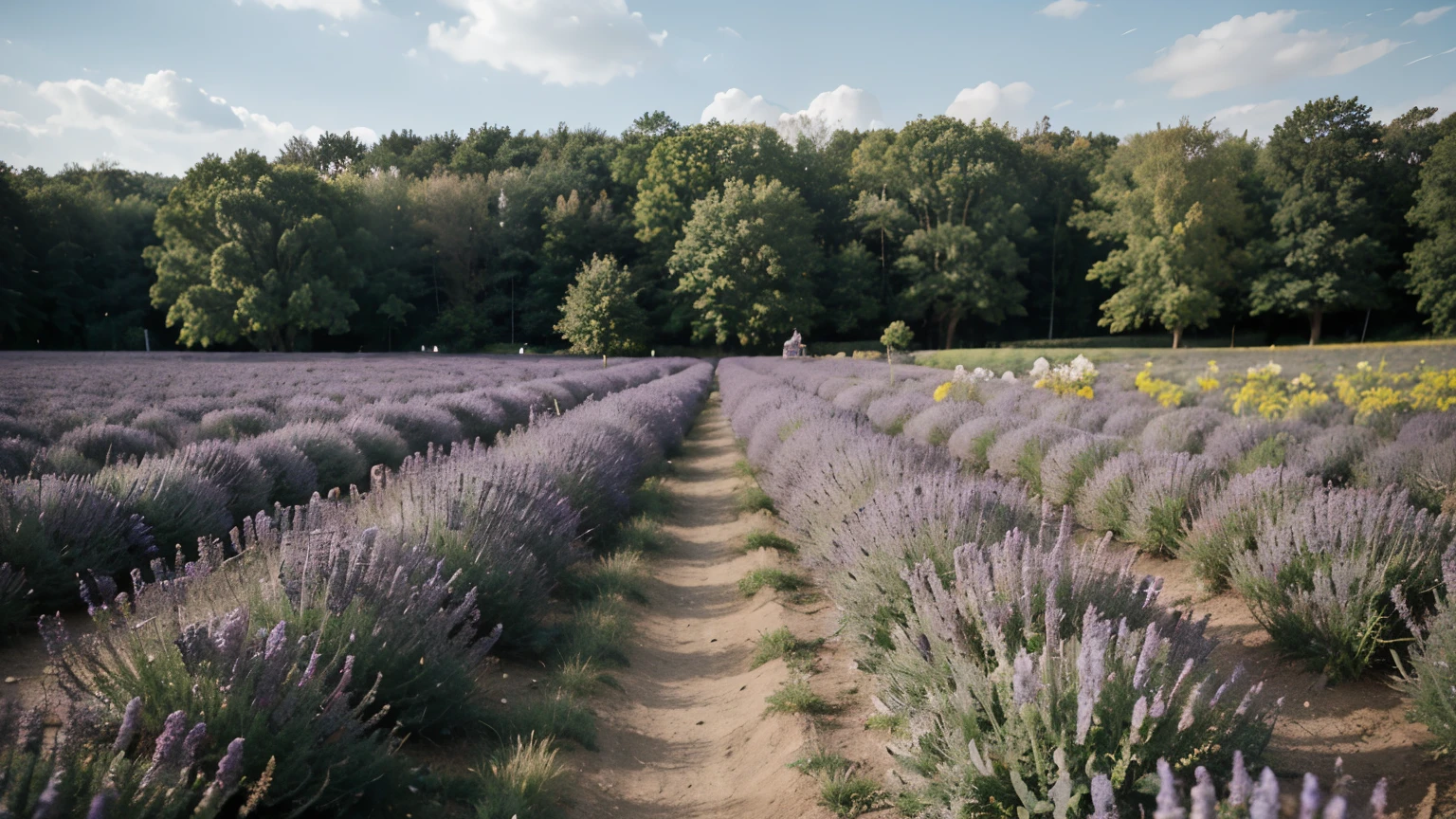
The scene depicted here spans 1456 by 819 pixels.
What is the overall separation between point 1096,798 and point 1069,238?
51224 millimetres

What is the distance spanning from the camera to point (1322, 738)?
253cm

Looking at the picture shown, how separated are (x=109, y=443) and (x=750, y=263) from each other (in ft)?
125

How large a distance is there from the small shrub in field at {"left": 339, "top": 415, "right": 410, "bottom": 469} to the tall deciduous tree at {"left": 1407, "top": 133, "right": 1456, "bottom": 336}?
143 feet

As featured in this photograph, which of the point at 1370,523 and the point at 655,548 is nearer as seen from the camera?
the point at 1370,523

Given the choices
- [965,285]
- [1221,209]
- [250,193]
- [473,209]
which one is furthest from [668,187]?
[1221,209]

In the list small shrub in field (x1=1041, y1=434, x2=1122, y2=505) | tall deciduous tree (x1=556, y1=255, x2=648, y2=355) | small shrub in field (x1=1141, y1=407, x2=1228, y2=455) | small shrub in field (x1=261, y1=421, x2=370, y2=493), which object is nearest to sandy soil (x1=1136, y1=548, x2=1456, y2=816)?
small shrub in field (x1=1041, y1=434, x2=1122, y2=505)

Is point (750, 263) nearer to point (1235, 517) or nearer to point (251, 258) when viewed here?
point (251, 258)

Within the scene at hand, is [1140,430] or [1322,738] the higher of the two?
[1140,430]

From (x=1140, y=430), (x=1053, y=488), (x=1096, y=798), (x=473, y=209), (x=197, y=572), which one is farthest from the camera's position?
(x=473, y=209)

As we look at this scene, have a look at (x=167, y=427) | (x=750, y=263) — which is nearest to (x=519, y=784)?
(x=167, y=427)

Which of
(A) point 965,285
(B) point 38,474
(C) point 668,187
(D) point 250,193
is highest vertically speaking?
(C) point 668,187

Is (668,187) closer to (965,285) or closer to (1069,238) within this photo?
(965,285)

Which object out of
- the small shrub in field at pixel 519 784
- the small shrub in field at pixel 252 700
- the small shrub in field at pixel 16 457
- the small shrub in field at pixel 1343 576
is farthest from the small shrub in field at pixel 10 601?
the small shrub in field at pixel 1343 576

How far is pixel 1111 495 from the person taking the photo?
5109mm
